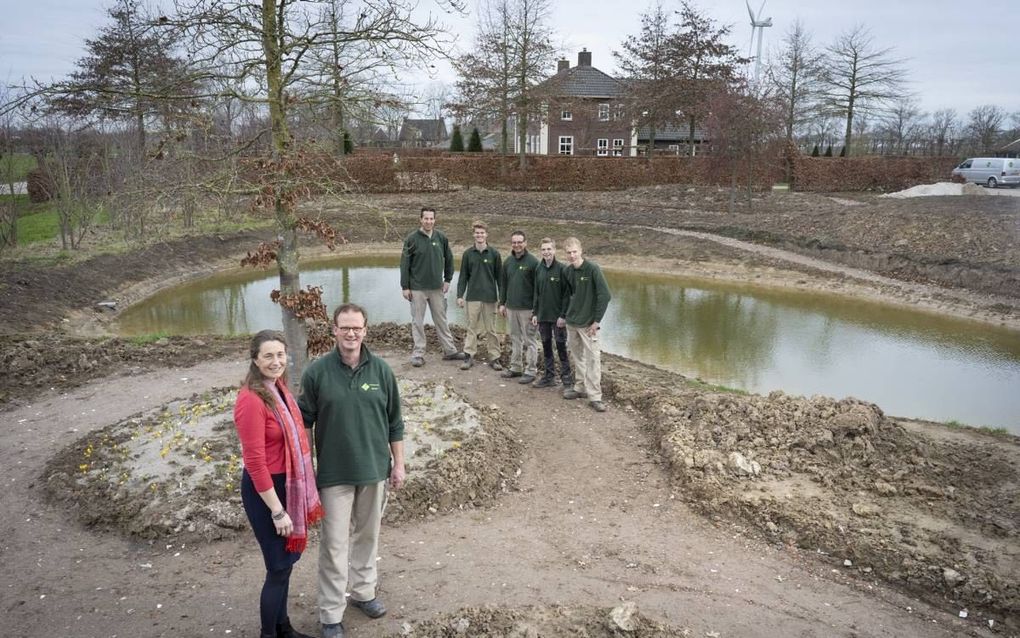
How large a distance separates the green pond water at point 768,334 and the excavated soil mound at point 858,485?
10.2 ft

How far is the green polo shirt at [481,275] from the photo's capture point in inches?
356

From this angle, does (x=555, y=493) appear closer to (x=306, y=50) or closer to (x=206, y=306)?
(x=306, y=50)

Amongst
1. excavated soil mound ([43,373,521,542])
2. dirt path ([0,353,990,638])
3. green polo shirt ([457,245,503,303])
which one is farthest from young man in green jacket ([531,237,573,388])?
dirt path ([0,353,990,638])

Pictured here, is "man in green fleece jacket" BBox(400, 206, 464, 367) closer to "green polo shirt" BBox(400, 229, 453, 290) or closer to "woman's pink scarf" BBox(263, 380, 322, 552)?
"green polo shirt" BBox(400, 229, 453, 290)

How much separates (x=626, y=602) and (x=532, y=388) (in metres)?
4.41

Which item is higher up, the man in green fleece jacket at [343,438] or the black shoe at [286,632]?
the man in green fleece jacket at [343,438]

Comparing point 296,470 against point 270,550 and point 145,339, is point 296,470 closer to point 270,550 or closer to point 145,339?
point 270,550

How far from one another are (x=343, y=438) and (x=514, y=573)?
1.70 metres

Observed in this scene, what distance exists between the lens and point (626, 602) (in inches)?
167

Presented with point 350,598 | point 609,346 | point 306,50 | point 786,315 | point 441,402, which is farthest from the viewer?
point 786,315

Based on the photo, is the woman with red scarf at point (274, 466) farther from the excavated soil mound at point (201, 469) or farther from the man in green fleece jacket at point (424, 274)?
the man in green fleece jacket at point (424, 274)

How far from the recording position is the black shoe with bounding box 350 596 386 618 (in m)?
4.13

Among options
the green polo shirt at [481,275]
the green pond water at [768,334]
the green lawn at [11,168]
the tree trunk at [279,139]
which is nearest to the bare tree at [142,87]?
the tree trunk at [279,139]

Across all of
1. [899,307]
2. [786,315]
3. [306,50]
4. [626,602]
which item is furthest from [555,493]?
[899,307]
